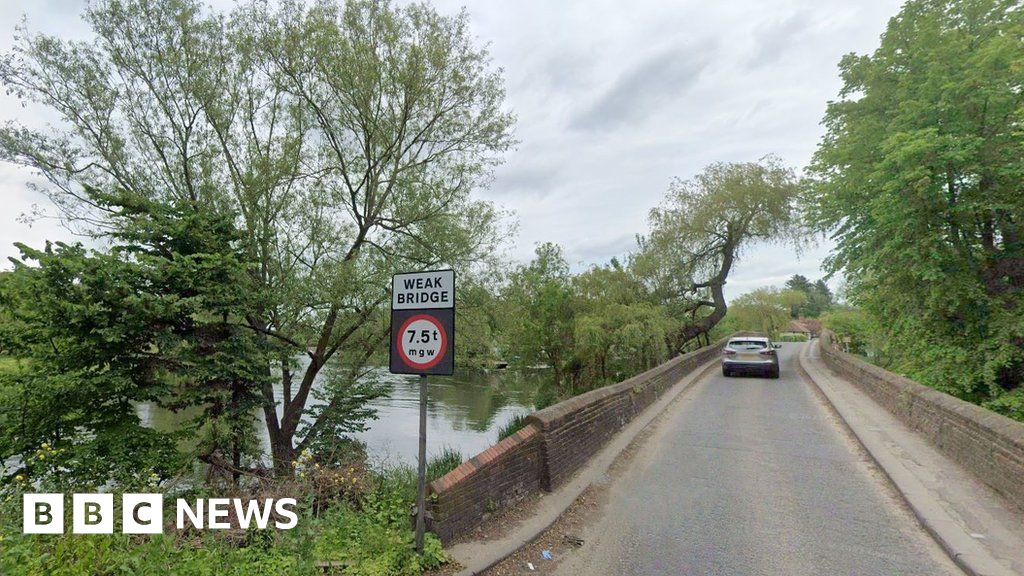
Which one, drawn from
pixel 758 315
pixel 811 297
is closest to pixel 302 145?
pixel 758 315

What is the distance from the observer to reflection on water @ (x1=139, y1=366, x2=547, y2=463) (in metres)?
17.0

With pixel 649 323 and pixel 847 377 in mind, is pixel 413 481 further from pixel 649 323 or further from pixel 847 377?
pixel 847 377

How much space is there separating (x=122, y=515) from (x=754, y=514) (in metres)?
6.35

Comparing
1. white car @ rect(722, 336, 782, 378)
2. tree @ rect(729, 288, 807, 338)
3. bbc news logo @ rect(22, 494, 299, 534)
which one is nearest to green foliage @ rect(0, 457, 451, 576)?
bbc news logo @ rect(22, 494, 299, 534)

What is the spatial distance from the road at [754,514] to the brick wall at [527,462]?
0.73 meters

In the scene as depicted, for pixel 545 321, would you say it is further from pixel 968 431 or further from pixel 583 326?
pixel 968 431

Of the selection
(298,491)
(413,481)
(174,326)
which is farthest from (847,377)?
(174,326)

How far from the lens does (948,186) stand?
11.0 m

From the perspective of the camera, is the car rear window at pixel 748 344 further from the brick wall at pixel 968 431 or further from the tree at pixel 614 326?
the brick wall at pixel 968 431

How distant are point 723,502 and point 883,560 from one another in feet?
5.37

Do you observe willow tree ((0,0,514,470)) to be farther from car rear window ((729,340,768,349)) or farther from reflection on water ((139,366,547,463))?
car rear window ((729,340,768,349))

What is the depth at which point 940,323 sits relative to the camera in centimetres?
1184

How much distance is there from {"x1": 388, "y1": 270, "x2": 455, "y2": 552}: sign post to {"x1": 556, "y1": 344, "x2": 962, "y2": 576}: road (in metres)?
1.91

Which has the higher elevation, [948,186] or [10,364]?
[948,186]
